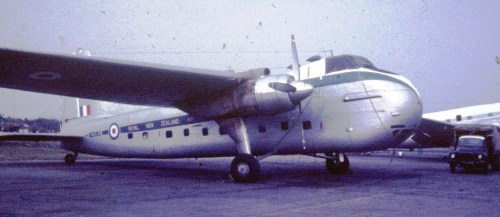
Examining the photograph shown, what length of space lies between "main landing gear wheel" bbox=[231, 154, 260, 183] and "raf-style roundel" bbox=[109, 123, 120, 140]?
7.34 m

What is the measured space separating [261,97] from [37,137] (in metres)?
12.3

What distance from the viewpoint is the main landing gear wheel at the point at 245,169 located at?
12.0 meters

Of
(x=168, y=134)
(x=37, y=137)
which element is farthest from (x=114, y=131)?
(x=37, y=137)

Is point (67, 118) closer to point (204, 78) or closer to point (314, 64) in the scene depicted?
point (204, 78)

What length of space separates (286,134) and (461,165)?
7229 millimetres

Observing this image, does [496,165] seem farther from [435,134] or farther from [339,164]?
[339,164]

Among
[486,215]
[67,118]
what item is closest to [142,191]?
[486,215]

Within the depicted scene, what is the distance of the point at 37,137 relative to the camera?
19.3 m

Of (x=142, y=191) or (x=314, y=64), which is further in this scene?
(x=314, y=64)

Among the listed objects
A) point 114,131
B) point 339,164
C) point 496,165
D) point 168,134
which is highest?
point 114,131

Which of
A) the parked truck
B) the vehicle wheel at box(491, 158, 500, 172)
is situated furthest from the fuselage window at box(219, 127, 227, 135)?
the vehicle wheel at box(491, 158, 500, 172)

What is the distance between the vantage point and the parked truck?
Result: 15828mm

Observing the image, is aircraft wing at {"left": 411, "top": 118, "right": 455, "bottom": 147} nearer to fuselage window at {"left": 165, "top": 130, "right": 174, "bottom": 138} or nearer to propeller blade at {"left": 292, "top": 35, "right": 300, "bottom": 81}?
propeller blade at {"left": 292, "top": 35, "right": 300, "bottom": 81}

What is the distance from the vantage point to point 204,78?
1199cm
